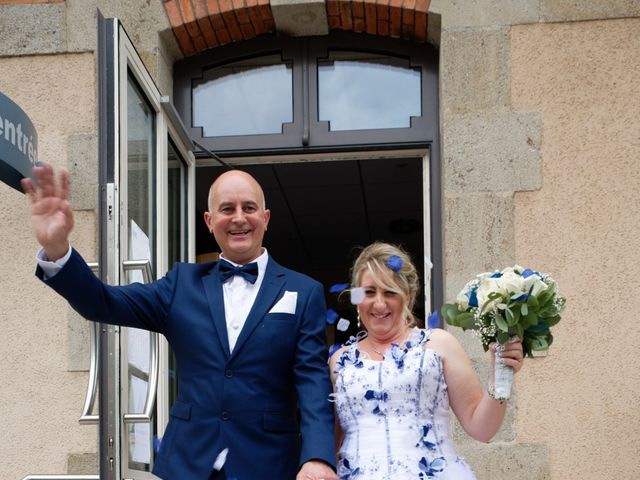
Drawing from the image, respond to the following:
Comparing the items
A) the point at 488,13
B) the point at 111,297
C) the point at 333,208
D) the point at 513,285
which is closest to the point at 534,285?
the point at 513,285

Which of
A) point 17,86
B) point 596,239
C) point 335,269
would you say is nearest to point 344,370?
point 596,239

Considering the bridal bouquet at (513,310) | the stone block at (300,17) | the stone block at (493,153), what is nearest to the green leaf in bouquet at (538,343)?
the bridal bouquet at (513,310)

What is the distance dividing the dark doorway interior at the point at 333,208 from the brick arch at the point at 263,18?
4.77ft

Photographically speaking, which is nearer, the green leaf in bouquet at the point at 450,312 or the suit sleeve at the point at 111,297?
the suit sleeve at the point at 111,297

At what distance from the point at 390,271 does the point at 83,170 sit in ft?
8.57

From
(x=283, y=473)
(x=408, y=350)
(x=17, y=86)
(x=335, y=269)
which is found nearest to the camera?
(x=283, y=473)

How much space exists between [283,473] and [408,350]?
66 centimetres

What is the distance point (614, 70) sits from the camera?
5.78m

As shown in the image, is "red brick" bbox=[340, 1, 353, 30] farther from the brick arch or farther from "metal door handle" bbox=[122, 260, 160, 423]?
"metal door handle" bbox=[122, 260, 160, 423]

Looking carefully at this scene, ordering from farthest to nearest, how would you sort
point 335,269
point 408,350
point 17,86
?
point 335,269 → point 17,86 → point 408,350

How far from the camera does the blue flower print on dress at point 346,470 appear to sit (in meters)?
3.77

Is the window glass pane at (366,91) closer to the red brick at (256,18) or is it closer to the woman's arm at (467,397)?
the red brick at (256,18)

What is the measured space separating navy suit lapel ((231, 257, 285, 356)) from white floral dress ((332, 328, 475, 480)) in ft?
1.40

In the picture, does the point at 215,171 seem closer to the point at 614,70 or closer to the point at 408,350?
the point at 614,70
